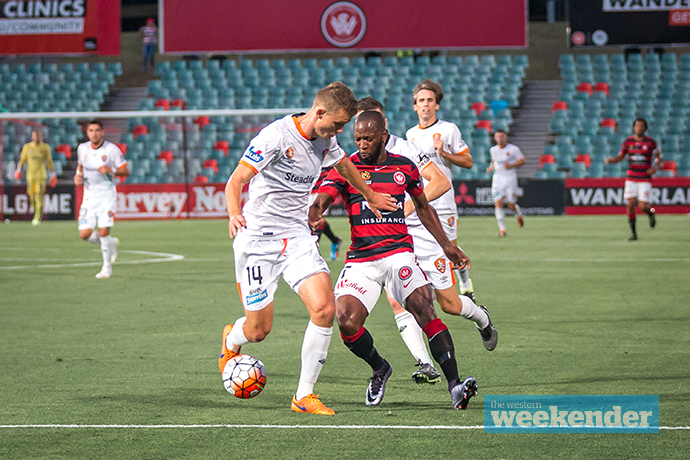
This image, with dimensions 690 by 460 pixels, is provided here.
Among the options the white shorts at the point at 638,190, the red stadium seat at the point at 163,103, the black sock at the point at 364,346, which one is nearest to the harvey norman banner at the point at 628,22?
the white shorts at the point at 638,190

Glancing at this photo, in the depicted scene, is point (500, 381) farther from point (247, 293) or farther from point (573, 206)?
point (573, 206)

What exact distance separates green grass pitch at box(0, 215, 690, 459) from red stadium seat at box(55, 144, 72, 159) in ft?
45.4

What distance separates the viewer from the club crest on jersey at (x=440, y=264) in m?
6.70

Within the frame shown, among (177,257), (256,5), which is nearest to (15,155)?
(256,5)

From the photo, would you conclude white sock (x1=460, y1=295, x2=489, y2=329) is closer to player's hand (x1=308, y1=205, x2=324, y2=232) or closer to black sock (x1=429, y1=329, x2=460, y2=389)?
black sock (x1=429, y1=329, x2=460, y2=389)

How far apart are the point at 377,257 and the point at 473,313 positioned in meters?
1.13

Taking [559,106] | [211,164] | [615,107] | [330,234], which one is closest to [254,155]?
[330,234]

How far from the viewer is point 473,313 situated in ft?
21.0

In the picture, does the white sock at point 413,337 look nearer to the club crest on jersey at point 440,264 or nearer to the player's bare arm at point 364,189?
the club crest on jersey at point 440,264

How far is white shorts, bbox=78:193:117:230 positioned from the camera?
12.9 meters

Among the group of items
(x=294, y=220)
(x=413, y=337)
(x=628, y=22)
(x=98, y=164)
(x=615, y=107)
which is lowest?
(x=413, y=337)

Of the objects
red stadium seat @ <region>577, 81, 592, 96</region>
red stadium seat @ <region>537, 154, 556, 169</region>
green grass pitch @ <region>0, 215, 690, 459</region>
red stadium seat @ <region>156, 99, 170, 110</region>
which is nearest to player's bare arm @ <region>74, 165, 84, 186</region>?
green grass pitch @ <region>0, 215, 690, 459</region>

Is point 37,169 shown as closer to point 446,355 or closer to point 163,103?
point 163,103

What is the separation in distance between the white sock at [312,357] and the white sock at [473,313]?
1377mm
